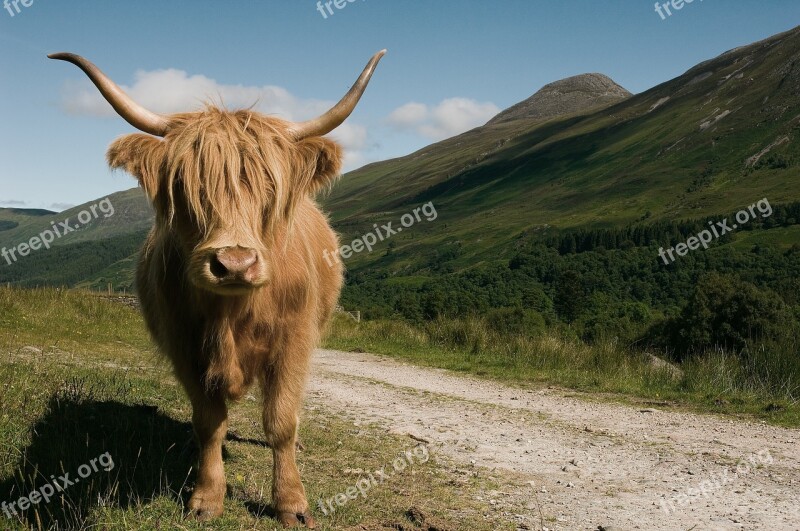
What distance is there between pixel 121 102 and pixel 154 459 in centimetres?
262

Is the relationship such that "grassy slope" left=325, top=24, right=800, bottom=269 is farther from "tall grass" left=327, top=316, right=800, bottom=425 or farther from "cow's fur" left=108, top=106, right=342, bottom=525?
"cow's fur" left=108, top=106, right=342, bottom=525

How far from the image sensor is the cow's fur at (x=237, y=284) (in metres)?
3.62

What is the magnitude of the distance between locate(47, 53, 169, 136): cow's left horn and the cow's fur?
102 millimetres

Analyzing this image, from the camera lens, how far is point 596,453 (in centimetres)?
620

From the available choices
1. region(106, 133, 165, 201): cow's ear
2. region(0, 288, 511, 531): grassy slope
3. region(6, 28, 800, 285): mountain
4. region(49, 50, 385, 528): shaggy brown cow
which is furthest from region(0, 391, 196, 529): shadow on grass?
region(6, 28, 800, 285): mountain

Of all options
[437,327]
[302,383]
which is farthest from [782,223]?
[302,383]

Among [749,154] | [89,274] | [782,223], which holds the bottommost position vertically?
[782,223]

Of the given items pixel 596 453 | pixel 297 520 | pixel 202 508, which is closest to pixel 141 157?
pixel 202 508

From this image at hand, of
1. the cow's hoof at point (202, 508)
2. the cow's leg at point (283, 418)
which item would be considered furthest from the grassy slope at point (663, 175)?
the cow's hoof at point (202, 508)

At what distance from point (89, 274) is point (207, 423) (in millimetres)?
212988

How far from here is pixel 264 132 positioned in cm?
396

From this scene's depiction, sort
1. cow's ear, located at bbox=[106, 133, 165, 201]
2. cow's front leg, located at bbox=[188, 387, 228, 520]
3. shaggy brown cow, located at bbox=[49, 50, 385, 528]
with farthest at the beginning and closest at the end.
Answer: cow's front leg, located at bbox=[188, 387, 228, 520] → cow's ear, located at bbox=[106, 133, 165, 201] → shaggy brown cow, located at bbox=[49, 50, 385, 528]

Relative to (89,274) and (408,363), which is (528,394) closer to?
(408,363)

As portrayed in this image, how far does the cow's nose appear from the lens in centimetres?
326
